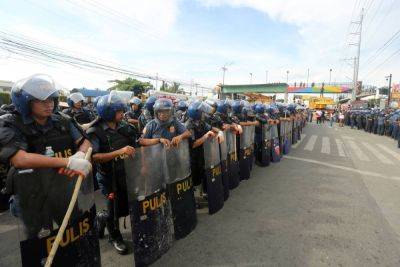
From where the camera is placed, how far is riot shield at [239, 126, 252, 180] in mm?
6898

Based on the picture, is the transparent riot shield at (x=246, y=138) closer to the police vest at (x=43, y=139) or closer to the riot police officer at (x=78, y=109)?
the riot police officer at (x=78, y=109)

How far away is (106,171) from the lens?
3.76 meters

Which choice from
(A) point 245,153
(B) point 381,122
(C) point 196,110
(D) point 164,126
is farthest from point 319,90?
(D) point 164,126

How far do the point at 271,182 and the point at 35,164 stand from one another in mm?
5767

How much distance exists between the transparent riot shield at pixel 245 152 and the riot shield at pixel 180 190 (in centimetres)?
279

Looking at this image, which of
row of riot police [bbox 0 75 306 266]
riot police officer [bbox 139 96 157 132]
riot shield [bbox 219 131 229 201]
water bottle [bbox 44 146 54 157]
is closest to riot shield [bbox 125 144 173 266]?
row of riot police [bbox 0 75 306 266]

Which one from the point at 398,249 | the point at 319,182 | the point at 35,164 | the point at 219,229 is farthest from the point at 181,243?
the point at 319,182

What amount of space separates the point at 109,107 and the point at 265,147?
5981mm

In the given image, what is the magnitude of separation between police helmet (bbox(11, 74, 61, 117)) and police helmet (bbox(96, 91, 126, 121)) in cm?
106

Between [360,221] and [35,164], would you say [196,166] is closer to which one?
[360,221]

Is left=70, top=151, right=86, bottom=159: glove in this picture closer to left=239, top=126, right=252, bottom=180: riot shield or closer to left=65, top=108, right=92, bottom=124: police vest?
left=239, top=126, right=252, bottom=180: riot shield

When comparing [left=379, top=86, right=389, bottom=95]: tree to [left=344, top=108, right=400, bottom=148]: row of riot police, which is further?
[left=379, top=86, right=389, bottom=95]: tree

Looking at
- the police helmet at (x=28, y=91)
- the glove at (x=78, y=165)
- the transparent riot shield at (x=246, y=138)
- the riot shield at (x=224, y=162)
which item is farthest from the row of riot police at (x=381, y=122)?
the police helmet at (x=28, y=91)

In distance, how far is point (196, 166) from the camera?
5.22 metres
